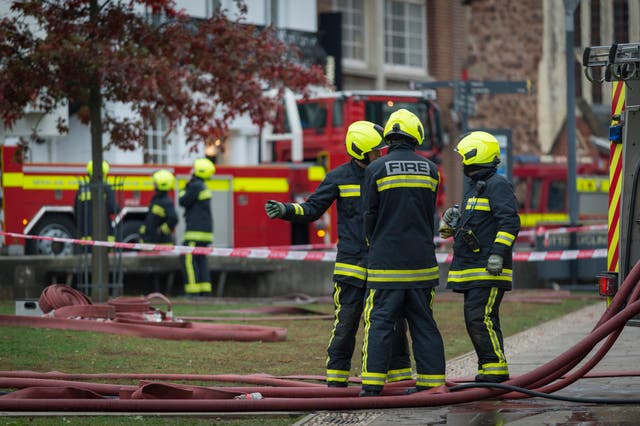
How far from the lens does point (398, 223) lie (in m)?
9.13

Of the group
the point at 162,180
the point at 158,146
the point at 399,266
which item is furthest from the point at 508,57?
the point at 399,266

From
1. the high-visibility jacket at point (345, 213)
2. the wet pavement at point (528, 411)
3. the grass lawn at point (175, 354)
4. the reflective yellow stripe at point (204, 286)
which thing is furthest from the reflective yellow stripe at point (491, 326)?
the reflective yellow stripe at point (204, 286)

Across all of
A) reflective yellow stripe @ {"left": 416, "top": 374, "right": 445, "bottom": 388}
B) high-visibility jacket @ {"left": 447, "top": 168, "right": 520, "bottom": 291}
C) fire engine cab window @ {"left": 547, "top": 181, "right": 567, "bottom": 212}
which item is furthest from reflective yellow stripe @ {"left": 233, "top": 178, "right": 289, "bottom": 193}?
reflective yellow stripe @ {"left": 416, "top": 374, "right": 445, "bottom": 388}

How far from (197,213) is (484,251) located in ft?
34.5

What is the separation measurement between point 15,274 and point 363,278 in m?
9.99

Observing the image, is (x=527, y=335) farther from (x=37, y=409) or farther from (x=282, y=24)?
(x=282, y=24)

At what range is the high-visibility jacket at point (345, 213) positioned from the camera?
9.69 m

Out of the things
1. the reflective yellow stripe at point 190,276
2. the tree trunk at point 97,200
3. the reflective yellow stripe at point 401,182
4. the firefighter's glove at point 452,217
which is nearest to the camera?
the reflective yellow stripe at point 401,182

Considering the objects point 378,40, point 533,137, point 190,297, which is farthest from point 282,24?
point 190,297

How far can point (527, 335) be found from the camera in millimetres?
14508

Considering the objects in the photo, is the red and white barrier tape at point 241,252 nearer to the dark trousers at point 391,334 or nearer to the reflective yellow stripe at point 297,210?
the reflective yellow stripe at point 297,210

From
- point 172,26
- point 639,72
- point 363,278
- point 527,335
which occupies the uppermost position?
point 172,26

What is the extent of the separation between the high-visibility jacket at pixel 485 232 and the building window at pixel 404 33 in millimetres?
28526

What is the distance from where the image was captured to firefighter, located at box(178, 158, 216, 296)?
1945 centimetres
